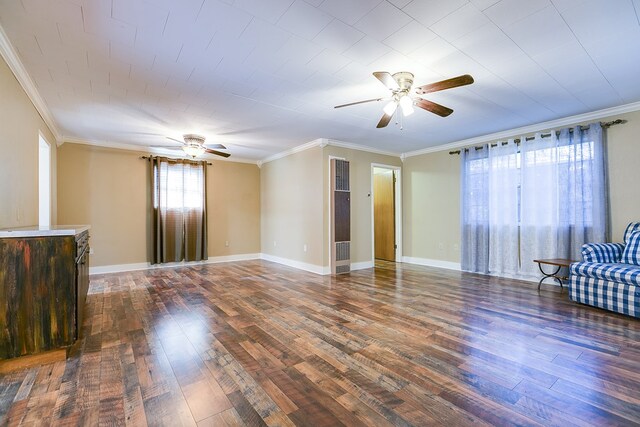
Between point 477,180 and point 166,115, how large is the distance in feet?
18.0

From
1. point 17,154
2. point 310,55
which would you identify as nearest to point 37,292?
point 17,154

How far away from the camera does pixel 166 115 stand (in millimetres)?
4227

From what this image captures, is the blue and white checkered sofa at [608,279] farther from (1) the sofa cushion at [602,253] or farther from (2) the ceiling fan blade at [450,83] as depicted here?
(2) the ceiling fan blade at [450,83]

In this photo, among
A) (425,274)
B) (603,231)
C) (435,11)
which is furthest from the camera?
(425,274)

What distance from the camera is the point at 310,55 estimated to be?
2.67 meters

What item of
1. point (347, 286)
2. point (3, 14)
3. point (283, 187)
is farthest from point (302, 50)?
point (283, 187)

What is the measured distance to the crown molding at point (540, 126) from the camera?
13.2 feet

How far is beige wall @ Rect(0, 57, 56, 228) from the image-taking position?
100 inches

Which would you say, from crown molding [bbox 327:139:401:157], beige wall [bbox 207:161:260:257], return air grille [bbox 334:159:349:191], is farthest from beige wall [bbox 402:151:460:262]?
beige wall [bbox 207:161:260:257]

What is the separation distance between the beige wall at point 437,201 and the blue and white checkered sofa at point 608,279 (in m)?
0.53

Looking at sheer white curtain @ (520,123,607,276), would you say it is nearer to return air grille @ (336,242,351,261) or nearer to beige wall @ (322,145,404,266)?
beige wall @ (322,145,404,266)

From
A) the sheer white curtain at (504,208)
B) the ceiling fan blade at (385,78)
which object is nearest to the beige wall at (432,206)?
the sheer white curtain at (504,208)

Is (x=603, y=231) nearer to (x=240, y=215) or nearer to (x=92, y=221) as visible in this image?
(x=240, y=215)

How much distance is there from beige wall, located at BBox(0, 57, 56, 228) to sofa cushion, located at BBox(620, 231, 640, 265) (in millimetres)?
6649
